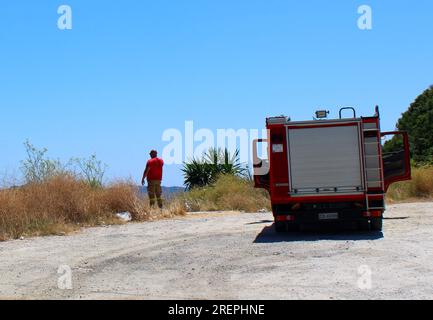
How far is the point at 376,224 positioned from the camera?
14.8m

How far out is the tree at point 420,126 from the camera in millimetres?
36600

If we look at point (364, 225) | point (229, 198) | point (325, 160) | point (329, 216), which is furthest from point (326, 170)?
point (229, 198)

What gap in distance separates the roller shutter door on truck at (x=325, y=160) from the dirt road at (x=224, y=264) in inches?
45.1

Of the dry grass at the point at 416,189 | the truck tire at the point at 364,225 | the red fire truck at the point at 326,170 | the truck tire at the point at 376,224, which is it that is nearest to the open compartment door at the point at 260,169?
the red fire truck at the point at 326,170

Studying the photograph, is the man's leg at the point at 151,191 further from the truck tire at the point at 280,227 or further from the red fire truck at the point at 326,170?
the red fire truck at the point at 326,170

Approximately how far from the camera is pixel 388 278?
9234mm

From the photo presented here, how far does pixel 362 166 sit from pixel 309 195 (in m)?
1.37

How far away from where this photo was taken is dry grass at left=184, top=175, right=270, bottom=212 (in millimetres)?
22766

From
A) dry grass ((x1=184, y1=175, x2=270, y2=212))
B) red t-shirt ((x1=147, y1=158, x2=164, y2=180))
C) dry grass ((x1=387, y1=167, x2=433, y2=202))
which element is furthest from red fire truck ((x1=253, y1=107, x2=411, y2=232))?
dry grass ((x1=387, y1=167, x2=433, y2=202))

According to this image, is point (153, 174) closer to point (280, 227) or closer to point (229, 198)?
point (229, 198)

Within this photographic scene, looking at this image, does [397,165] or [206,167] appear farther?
[206,167]

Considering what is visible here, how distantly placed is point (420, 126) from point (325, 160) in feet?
89.6

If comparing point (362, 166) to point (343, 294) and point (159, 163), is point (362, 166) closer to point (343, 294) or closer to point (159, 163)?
point (343, 294)

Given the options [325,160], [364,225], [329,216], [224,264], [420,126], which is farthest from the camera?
[420,126]
